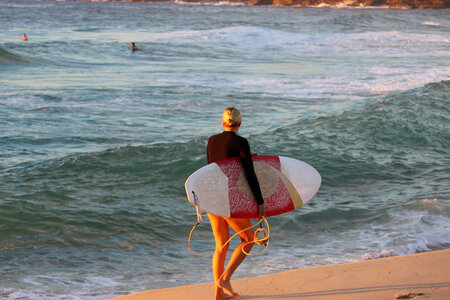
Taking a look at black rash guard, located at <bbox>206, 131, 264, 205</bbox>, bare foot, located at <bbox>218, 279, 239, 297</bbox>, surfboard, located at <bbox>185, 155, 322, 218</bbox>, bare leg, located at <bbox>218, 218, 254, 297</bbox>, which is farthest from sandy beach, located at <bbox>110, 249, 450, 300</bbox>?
black rash guard, located at <bbox>206, 131, 264, 205</bbox>

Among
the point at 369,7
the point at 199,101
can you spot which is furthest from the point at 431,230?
the point at 369,7

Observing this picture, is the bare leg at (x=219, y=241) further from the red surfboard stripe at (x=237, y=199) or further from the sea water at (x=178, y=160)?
the sea water at (x=178, y=160)

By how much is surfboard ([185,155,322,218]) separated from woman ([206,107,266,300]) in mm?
72

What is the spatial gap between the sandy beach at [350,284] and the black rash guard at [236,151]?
86 centimetres

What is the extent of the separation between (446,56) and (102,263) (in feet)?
89.7

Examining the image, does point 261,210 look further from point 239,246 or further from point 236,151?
point 236,151

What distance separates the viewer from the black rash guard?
417 cm

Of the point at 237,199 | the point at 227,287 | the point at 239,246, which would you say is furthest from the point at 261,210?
the point at 227,287

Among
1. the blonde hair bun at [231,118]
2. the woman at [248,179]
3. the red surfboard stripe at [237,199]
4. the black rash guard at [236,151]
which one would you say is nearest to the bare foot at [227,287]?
the woman at [248,179]

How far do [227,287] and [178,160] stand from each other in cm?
629

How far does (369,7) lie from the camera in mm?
105938

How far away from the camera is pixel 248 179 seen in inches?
168

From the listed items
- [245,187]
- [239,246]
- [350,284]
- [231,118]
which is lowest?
[350,284]

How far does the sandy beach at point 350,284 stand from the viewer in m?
4.47
